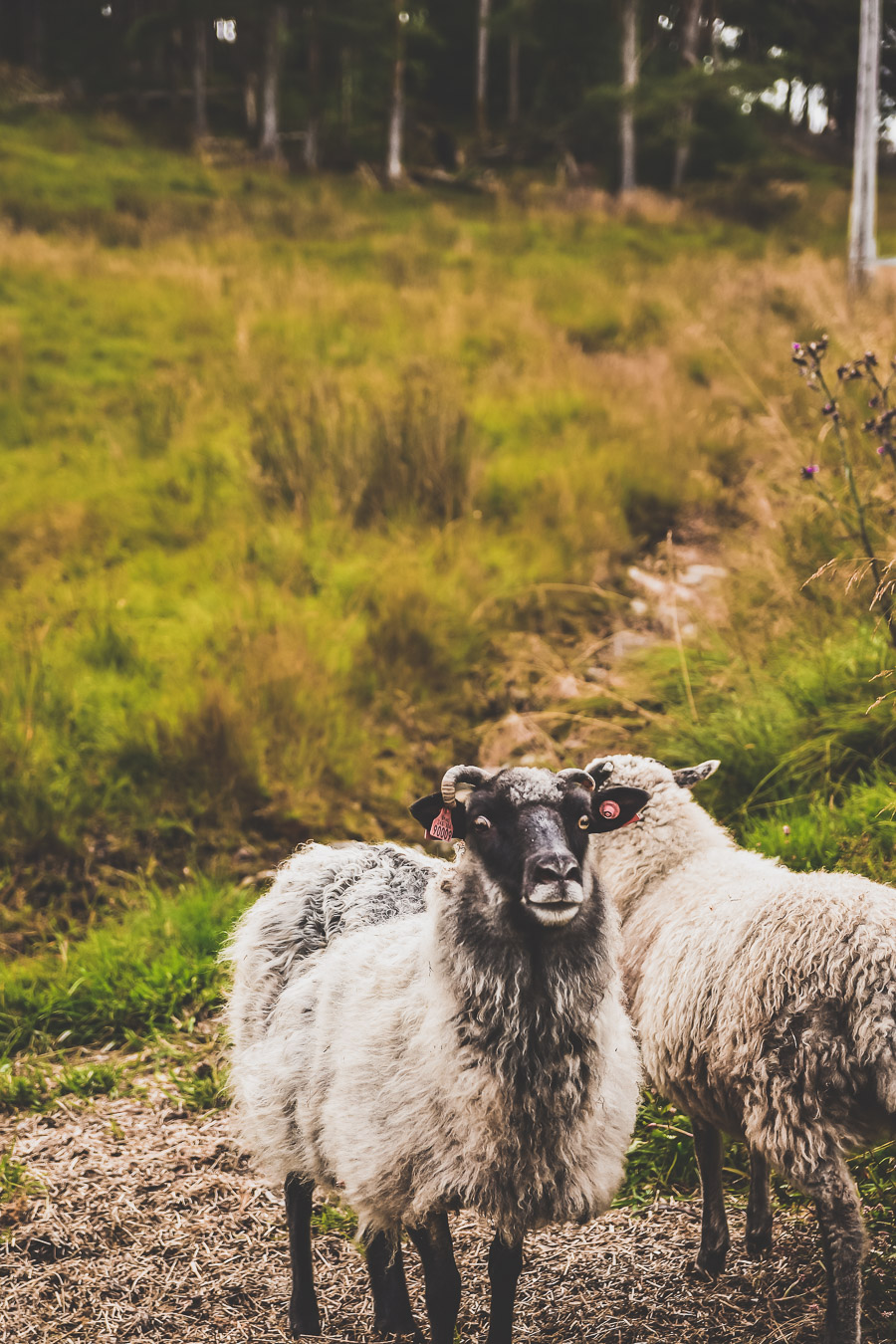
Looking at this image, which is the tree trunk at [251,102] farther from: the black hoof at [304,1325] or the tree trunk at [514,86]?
the black hoof at [304,1325]

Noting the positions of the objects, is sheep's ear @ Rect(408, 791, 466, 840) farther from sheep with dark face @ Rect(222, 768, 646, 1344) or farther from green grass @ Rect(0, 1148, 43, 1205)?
green grass @ Rect(0, 1148, 43, 1205)

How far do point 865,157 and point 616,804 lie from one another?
40.6 ft

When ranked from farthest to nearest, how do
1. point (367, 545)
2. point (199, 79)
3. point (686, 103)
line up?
1. point (199, 79)
2. point (686, 103)
3. point (367, 545)

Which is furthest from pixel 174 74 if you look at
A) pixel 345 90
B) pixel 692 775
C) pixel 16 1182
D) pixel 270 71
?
pixel 16 1182

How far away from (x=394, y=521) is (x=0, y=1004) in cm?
411

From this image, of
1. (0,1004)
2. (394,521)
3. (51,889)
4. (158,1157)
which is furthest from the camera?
(394,521)

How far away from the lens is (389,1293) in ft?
7.88

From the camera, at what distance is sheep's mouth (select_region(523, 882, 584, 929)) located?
1.81m

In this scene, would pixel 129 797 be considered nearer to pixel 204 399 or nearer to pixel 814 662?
pixel 814 662

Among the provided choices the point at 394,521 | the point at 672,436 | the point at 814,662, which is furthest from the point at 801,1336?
the point at 672,436

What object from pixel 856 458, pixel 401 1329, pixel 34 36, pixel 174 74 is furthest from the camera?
pixel 34 36

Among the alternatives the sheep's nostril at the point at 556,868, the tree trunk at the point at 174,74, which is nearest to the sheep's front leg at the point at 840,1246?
the sheep's nostril at the point at 556,868

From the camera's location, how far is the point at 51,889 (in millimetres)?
4430

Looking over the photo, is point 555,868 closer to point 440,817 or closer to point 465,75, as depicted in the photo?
point 440,817
